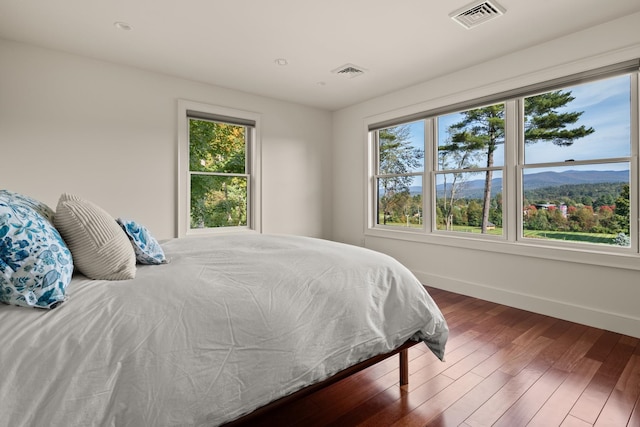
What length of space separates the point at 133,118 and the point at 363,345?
3313mm

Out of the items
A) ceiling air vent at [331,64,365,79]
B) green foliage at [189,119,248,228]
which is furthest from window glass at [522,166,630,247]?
green foliage at [189,119,248,228]

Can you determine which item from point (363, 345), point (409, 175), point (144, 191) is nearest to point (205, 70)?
point (144, 191)

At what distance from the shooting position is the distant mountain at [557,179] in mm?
2707

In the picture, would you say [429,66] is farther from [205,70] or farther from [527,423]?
[527,423]

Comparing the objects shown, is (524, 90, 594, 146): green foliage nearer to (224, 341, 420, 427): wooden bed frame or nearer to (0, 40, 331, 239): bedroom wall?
(224, 341, 420, 427): wooden bed frame

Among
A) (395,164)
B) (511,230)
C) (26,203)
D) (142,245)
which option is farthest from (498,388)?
(395,164)

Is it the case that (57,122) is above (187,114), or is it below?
below

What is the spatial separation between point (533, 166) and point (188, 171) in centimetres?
369

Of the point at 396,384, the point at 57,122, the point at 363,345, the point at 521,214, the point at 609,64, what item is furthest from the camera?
the point at 521,214

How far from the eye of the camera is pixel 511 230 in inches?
127

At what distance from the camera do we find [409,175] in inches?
166

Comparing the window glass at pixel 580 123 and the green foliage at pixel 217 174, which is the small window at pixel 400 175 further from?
the green foliage at pixel 217 174

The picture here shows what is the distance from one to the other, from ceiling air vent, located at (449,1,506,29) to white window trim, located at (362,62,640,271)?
938 millimetres

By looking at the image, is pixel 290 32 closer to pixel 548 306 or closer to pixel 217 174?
pixel 217 174
